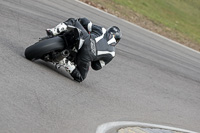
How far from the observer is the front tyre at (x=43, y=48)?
7582mm

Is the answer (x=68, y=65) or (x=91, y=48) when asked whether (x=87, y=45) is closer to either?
(x=91, y=48)

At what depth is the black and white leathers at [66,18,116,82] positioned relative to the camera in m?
8.06

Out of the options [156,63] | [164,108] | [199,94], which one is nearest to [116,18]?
[156,63]

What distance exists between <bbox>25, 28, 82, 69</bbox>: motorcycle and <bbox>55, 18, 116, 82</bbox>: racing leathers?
0.17 meters

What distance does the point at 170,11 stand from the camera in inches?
1176

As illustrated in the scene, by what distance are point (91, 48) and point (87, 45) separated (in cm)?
12

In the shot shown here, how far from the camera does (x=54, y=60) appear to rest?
7.96 metres

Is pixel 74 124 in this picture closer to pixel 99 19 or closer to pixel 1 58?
pixel 1 58

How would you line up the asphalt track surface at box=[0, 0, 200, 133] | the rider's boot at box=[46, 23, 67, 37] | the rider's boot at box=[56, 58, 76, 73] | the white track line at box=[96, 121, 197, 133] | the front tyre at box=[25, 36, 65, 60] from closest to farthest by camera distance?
the asphalt track surface at box=[0, 0, 200, 133], the white track line at box=[96, 121, 197, 133], the front tyre at box=[25, 36, 65, 60], the rider's boot at box=[46, 23, 67, 37], the rider's boot at box=[56, 58, 76, 73]

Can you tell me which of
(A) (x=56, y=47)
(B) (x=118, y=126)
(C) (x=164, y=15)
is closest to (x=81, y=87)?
(A) (x=56, y=47)

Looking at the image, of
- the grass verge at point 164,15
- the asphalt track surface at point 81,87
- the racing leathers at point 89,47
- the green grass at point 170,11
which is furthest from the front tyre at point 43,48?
the green grass at point 170,11

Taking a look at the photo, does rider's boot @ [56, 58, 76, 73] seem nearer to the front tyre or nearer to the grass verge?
the front tyre

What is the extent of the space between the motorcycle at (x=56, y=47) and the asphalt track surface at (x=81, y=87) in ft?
0.57

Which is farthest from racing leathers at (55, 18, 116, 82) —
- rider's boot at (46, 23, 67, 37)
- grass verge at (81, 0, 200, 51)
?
grass verge at (81, 0, 200, 51)
